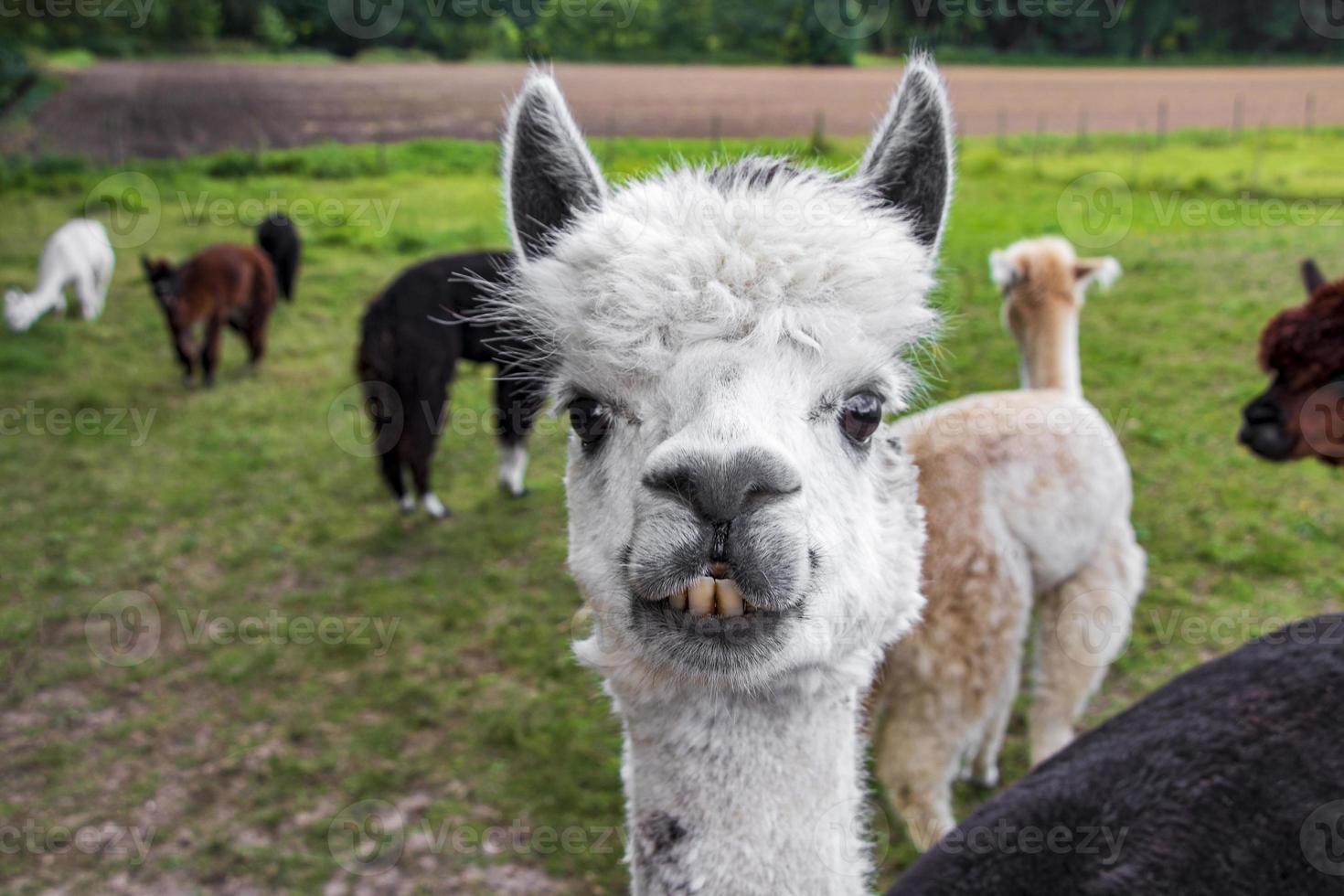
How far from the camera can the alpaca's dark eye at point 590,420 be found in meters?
1.81

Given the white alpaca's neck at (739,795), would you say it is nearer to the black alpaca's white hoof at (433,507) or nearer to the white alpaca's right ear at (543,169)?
the white alpaca's right ear at (543,169)

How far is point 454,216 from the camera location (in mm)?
13672

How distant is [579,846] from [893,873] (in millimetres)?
1303

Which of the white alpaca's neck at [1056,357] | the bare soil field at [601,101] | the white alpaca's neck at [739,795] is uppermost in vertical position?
the bare soil field at [601,101]

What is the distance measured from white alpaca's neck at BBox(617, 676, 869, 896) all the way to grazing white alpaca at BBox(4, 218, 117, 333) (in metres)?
11.4

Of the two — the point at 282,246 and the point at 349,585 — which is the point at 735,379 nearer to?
the point at 349,585

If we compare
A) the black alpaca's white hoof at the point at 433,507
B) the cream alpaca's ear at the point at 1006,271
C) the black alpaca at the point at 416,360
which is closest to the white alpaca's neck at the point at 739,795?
the cream alpaca's ear at the point at 1006,271

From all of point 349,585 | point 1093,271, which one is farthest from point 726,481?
point 349,585

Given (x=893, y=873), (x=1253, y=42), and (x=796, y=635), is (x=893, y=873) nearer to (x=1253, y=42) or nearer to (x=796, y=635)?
(x=796, y=635)

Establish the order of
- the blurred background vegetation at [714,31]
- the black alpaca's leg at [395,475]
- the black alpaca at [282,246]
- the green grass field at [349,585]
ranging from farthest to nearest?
the blurred background vegetation at [714,31] → the black alpaca at [282,246] → the black alpaca's leg at [395,475] → the green grass field at [349,585]

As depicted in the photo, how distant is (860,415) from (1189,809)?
1.15m

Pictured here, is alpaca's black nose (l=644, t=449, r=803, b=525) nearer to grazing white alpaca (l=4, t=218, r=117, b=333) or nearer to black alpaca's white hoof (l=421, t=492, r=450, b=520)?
black alpaca's white hoof (l=421, t=492, r=450, b=520)

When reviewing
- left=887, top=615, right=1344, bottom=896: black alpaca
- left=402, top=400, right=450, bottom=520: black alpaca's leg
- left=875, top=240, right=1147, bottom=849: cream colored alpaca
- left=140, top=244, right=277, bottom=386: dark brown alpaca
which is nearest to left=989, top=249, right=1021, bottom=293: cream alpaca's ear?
left=875, top=240, right=1147, bottom=849: cream colored alpaca

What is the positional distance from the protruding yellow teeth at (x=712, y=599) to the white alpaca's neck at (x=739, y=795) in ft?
0.83
